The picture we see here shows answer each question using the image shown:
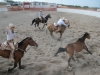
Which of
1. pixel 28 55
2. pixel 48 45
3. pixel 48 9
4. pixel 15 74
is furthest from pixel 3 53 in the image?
pixel 48 9

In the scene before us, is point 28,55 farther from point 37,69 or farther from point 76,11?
point 76,11

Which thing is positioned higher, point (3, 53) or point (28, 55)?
point (3, 53)

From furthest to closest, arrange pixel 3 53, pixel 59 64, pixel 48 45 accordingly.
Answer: pixel 48 45 → pixel 59 64 → pixel 3 53

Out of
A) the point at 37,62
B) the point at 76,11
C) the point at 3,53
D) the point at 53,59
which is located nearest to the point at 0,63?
the point at 3,53

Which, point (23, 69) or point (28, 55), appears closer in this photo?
point (23, 69)

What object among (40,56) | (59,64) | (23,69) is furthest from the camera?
(40,56)

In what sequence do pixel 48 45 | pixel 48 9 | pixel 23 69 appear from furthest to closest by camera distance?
pixel 48 9, pixel 48 45, pixel 23 69

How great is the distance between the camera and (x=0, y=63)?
6.80 metres

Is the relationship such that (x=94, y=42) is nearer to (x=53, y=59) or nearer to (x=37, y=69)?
(x=53, y=59)

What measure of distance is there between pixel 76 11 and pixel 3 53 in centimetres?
2862

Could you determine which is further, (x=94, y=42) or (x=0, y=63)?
(x=94, y=42)

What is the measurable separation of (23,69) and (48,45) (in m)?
3.54

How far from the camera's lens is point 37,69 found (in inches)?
247

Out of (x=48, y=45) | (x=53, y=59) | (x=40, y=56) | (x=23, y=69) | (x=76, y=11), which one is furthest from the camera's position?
(x=76, y=11)
